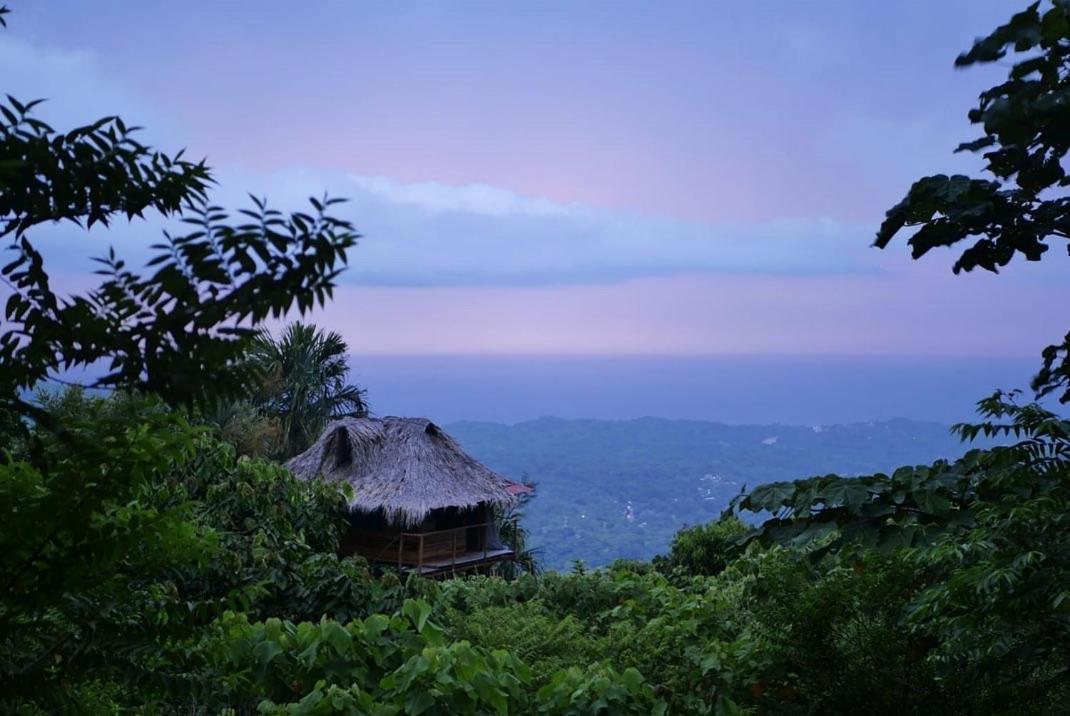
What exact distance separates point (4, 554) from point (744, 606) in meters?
5.56

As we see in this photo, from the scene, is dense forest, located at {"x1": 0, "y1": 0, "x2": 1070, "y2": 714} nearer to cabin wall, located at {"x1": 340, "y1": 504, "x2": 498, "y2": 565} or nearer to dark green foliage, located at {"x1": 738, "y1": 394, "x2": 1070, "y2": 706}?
dark green foliage, located at {"x1": 738, "y1": 394, "x2": 1070, "y2": 706}

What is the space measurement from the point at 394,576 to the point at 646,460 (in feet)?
390

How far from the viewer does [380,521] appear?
958 inches

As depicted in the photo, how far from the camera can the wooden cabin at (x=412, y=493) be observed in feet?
75.7

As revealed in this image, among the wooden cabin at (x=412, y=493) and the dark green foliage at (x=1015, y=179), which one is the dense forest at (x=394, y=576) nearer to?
the dark green foliage at (x=1015, y=179)

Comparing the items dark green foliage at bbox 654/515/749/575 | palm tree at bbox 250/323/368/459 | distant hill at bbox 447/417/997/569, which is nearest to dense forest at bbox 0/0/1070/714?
dark green foliage at bbox 654/515/749/575

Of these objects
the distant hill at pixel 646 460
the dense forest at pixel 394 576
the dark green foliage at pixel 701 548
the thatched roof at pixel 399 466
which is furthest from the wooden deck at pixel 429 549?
the distant hill at pixel 646 460

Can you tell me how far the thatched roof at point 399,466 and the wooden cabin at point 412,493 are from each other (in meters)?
0.03

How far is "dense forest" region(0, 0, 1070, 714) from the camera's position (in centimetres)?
177

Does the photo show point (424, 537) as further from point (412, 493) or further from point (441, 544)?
point (412, 493)

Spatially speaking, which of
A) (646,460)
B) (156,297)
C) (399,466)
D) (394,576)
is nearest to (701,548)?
(394,576)

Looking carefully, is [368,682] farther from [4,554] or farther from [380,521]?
[380,521]

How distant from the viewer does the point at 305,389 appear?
28.8m

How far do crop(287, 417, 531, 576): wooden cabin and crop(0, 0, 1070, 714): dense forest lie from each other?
1620cm
